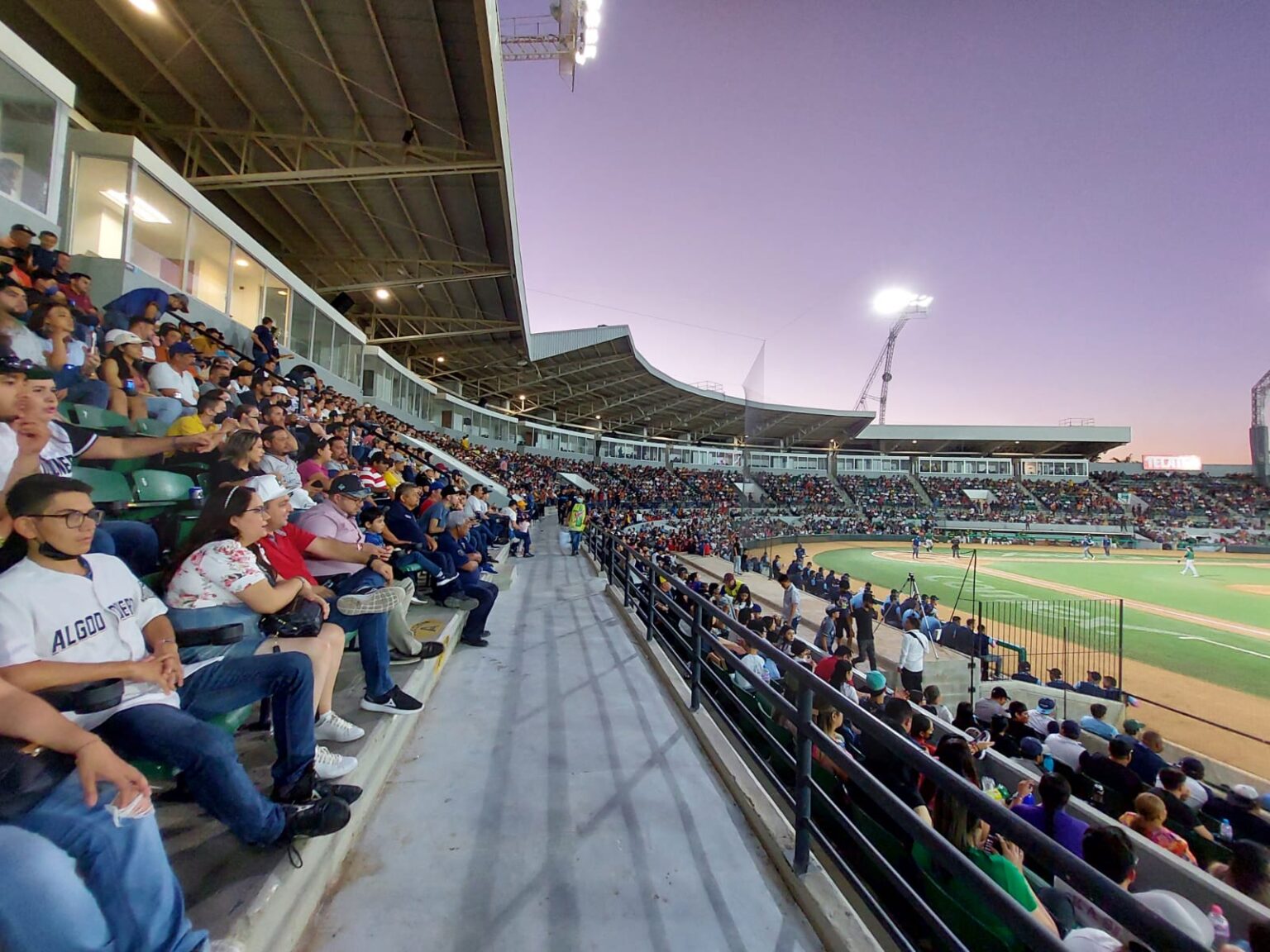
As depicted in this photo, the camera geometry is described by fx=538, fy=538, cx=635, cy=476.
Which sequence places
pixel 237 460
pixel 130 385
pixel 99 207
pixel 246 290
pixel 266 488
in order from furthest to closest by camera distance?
pixel 246 290
pixel 99 207
pixel 130 385
pixel 237 460
pixel 266 488

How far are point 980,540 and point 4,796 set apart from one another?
175 ft

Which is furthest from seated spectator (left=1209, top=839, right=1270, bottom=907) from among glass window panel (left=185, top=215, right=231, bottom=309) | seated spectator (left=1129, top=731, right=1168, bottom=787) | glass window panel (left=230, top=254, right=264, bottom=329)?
glass window panel (left=230, top=254, right=264, bottom=329)

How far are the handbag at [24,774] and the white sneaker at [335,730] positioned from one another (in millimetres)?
1439

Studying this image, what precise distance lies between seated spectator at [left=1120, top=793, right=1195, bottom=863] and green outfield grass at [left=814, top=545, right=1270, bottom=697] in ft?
35.3

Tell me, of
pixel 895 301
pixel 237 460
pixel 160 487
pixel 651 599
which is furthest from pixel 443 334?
pixel 895 301

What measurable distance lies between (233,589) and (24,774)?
0.99m

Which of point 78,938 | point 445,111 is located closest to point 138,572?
point 78,938

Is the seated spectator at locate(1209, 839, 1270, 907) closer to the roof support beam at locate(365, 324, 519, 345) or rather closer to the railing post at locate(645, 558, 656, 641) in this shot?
the railing post at locate(645, 558, 656, 641)

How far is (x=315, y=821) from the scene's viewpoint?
200cm

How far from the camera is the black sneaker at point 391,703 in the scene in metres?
3.12

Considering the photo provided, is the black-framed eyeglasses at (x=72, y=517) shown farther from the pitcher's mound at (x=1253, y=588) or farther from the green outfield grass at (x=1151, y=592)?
the pitcher's mound at (x=1253, y=588)

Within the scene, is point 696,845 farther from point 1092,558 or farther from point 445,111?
point 1092,558

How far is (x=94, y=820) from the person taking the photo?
138 centimetres

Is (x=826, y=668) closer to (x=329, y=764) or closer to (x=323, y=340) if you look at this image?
(x=329, y=764)
